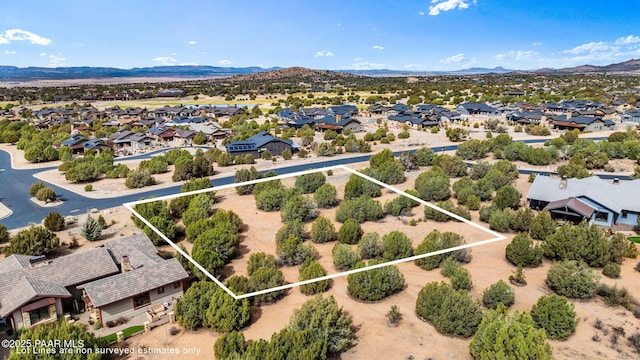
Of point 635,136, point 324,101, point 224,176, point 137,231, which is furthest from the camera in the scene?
point 324,101

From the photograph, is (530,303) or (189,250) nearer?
(530,303)

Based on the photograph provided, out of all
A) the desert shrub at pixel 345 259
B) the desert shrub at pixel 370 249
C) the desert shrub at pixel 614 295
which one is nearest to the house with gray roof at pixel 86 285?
the desert shrub at pixel 345 259

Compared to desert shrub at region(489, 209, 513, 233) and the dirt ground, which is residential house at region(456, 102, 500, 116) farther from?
the dirt ground

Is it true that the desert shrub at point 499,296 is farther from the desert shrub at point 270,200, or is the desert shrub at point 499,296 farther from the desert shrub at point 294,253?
the desert shrub at point 270,200

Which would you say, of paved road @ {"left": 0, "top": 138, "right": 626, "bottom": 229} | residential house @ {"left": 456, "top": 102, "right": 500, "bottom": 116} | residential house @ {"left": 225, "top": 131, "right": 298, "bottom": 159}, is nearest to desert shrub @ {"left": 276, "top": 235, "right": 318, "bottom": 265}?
paved road @ {"left": 0, "top": 138, "right": 626, "bottom": 229}

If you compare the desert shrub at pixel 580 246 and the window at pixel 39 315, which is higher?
the desert shrub at pixel 580 246

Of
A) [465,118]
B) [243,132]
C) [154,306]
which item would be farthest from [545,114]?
[154,306]

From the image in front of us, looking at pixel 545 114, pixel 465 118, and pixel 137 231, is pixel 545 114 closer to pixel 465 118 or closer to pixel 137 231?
pixel 465 118
